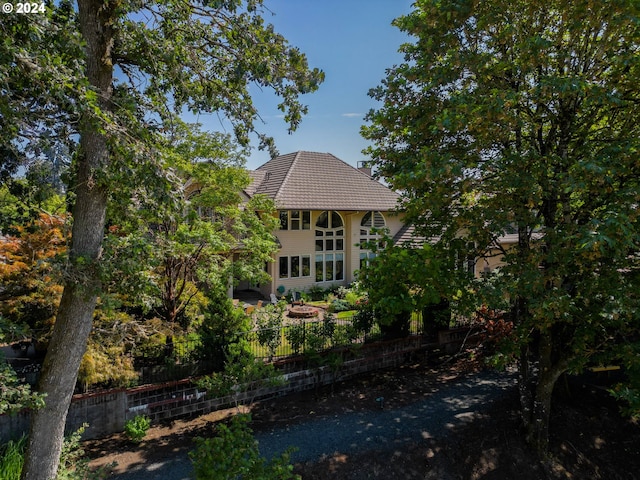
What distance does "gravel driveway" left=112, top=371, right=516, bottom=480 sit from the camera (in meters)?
7.33

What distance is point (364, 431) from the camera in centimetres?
855

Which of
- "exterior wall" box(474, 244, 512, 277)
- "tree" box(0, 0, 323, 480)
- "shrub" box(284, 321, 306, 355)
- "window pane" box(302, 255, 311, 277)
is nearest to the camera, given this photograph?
→ "tree" box(0, 0, 323, 480)

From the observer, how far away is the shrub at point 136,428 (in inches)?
312

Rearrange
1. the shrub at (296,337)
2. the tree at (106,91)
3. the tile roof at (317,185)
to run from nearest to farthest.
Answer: the tree at (106,91) → the shrub at (296,337) → the tile roof at (317,185)

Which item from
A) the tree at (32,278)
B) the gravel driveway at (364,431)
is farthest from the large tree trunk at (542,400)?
the tree at (32,278)

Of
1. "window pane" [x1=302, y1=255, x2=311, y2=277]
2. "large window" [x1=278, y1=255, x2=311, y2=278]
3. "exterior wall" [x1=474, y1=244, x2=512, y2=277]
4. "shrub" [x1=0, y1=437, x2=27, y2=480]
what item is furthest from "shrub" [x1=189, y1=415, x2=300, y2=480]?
"window pane" [x1=302, y1=255, x2=311, y2=277]

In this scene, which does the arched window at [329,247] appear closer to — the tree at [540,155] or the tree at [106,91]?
the tree at [540,155]

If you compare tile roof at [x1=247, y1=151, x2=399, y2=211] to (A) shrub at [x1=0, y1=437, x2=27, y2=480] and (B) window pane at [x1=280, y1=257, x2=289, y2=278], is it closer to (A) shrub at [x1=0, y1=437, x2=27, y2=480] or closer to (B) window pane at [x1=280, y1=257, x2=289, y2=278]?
(B) window pane at [x1=280, y1=257, x2=289, y2=278]

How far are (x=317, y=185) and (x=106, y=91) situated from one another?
17.6 m

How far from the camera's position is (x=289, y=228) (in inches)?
856

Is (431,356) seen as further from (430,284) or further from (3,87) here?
(3,87)

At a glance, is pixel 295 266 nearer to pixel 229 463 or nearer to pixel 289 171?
pixel 289 171

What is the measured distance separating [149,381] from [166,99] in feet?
21.7

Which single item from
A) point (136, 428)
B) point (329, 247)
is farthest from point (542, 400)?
point (329, 247)
